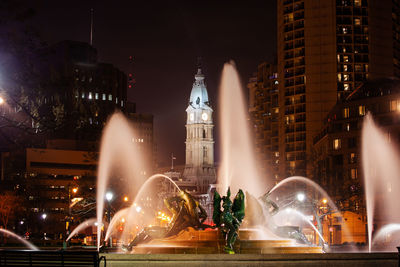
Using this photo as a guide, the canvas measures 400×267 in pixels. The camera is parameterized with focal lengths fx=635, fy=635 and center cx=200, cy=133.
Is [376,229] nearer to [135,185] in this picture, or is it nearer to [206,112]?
[135,185]

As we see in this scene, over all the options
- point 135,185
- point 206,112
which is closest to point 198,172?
point 206,112

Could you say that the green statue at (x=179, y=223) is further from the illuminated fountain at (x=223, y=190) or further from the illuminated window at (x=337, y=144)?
the illuminated window at (x=337, y=144)

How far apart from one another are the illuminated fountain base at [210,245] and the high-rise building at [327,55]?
85.8 metres

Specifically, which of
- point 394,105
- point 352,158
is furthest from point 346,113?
point 394,105

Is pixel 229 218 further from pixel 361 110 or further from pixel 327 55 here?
pixel 327 55

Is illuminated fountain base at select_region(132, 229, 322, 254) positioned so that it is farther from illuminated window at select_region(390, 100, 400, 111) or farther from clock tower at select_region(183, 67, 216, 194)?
clock tower at select_region(183, 67, 216, 194)

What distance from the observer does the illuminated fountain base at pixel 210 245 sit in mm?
29609

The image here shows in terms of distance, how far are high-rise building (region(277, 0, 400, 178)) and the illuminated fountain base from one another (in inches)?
3379

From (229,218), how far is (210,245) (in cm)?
195

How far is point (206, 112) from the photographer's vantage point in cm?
19875

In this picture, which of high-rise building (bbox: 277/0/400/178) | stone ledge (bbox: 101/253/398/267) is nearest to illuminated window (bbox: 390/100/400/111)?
high-rise building (bbox: 277/0/400/178)

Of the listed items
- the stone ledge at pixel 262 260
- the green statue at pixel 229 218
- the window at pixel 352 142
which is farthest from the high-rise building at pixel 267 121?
the stone ledge at pixel 262 260

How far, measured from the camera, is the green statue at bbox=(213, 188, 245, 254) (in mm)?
29234

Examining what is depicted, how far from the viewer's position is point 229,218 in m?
29.4
